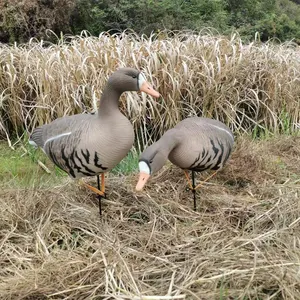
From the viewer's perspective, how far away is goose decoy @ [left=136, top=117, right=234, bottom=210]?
5.32ft

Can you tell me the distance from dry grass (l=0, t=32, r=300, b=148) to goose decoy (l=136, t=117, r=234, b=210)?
1250mm

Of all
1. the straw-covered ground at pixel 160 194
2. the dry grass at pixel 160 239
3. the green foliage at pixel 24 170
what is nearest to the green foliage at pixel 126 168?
the straw-covered ground at pixel 160 194

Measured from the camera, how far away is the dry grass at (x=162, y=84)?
10.6 feet

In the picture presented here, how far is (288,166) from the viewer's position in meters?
2.71

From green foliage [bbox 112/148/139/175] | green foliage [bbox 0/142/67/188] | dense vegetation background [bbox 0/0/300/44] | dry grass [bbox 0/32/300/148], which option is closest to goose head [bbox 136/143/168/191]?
green foliage [bbox 0/142/67/188]

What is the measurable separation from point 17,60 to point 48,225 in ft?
7.23

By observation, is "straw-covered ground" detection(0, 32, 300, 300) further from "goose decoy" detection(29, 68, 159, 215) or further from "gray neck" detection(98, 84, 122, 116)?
"gray neck" detection(98, 84, 122, 116)

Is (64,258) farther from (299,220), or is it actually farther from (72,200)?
(299,220)

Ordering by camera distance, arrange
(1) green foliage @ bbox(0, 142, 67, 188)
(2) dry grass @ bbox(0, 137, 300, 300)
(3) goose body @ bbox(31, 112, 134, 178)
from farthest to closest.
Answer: (1) green foliage @ bbox(0, 142, 67, 188), (3) goose body @ bbox(31, 112, 134, 178), (2) dry grass @ bbox(0, 137, 300, 300)

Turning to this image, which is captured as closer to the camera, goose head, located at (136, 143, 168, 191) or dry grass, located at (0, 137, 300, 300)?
dry grass, located at (0, 137, 300, 300)

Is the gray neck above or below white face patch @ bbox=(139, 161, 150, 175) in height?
above

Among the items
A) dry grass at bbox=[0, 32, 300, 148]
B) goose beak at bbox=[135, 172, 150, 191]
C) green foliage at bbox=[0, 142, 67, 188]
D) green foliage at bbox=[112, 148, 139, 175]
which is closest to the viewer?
goose beak at bbox=[135, 172, 150, 191]

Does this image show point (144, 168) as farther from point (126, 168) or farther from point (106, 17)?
point (106, 17)

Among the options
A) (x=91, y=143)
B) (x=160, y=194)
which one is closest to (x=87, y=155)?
(x=91, y=143)
